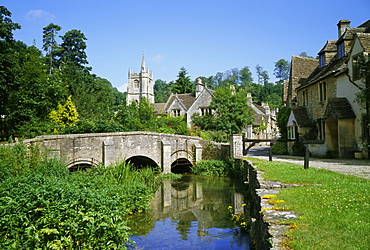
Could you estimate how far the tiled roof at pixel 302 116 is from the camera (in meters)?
22.1

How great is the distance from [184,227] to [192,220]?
0.95 m

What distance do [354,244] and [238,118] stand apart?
2859cm

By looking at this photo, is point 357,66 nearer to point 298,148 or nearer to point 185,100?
point 298,148

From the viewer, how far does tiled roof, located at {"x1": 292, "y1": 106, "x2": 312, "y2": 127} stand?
2215cm

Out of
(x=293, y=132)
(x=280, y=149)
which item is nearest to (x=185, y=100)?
(x=280, y=149)

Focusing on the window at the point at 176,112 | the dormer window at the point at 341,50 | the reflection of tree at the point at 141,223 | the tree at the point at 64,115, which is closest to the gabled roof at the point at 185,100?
the window at the point at 176,112

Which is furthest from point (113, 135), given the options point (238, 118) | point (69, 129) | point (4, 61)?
point (238, 118)

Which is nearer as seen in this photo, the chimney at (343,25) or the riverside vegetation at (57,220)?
the riverside vegetation at (57,220)

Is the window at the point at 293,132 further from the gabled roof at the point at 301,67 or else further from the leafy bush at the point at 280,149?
the gabled roof at the point at 301,67

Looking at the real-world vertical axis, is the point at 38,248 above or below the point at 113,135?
below

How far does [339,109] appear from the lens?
17500mm

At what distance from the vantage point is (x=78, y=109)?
102 feet

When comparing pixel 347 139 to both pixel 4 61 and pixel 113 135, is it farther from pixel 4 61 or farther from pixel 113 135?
pixel 4 61

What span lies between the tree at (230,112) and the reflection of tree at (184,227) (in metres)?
21.8
